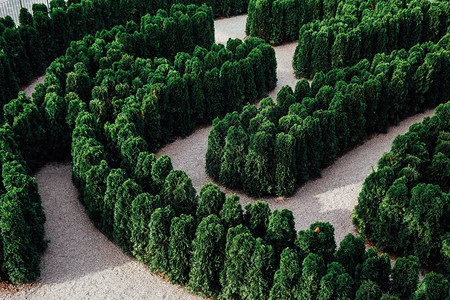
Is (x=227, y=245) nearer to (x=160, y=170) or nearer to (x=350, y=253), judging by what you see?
(x=350, y=253)

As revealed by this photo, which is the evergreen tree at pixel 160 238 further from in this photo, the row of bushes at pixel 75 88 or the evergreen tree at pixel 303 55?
the evergreen tree at pixel 303 55

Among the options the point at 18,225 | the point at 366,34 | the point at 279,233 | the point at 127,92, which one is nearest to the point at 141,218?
the point at 18,225

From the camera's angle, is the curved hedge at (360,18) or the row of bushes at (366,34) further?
the curved hedge at (360,18)

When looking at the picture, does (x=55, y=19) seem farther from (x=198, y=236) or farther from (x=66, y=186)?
(x=198, y=236)

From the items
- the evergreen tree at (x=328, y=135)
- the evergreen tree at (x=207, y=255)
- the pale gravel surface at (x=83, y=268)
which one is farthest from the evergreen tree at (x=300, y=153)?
the pale gravel surface at (x=83, y=268)

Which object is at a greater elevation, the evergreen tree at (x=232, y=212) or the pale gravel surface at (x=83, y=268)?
the evergreen tree at (x=232, y=212)

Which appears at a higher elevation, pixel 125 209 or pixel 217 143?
pixel 217 143

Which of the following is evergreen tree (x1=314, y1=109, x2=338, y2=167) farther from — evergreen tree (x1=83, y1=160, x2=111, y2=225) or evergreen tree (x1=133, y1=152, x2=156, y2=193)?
evergreen tree (x1=83, y1=160, x2=111, y2=225)

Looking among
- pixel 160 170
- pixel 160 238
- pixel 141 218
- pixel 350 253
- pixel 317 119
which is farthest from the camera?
pixel 317 119
